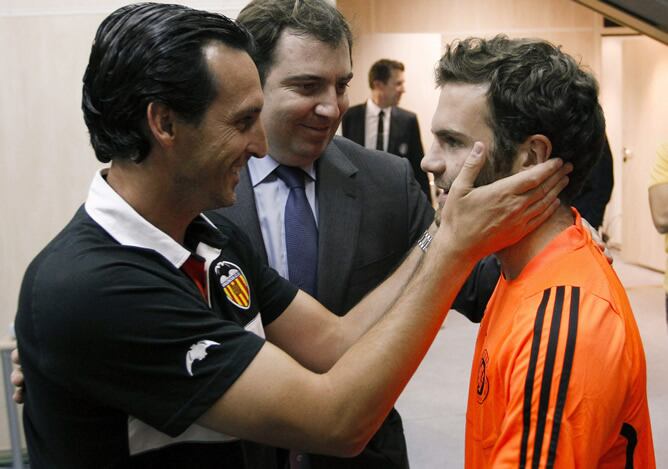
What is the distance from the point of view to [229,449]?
131 centimetres

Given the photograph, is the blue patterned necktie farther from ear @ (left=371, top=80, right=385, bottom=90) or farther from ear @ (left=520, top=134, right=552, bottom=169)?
Answer: ear @ (left=371, top=80, right=385, bottom=90)

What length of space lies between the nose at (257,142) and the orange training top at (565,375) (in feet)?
1.58

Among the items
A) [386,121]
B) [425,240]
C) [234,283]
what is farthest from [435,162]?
[386,121]

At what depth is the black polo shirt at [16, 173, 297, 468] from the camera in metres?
1.16

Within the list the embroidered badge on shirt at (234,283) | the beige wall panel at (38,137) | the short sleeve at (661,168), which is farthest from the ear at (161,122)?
the short sleeve at (661,168)

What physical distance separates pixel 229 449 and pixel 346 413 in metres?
0.21

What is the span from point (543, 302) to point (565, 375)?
133mm

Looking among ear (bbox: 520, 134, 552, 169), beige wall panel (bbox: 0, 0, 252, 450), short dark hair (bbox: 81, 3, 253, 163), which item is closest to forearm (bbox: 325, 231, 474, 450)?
ear (bbox: 520, 134, 552, 169)

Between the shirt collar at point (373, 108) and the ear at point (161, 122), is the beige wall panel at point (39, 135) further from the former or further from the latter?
the shirt collar at point (373, 108)

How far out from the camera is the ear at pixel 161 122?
1.24 meters

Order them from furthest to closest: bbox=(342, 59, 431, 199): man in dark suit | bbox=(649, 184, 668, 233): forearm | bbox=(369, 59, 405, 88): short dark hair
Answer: bbox=(369, 59, 405, 88): short dark hair
bbox=(342, 59, 431, 199): man in dark suit
bbox=(649, 184, 668, 233): forearm

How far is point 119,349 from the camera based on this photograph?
1.17m

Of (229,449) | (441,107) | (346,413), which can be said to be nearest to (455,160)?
(441,107)

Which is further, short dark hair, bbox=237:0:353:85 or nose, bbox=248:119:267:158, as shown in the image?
short dark hair, bbox=237:0:353:85
